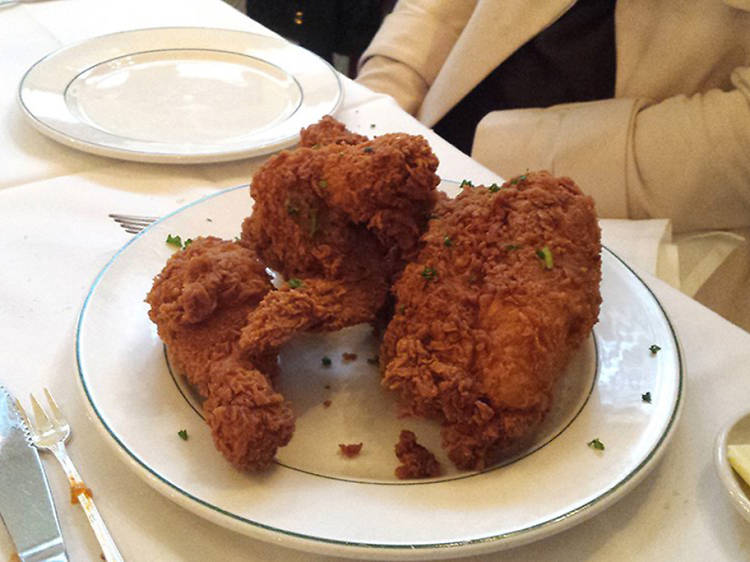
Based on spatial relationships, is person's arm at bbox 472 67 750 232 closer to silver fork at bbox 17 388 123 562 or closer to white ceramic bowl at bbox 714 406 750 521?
white ceramic bowl at bbox 714 406 750 521

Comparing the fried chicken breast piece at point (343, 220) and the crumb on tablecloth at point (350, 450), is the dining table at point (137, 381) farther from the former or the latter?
the fried chicken breast piece at point (343, 220)

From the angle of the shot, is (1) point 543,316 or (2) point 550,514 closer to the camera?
(2) point 550,514

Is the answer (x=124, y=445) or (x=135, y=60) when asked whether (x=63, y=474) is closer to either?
(x=124, y=445)

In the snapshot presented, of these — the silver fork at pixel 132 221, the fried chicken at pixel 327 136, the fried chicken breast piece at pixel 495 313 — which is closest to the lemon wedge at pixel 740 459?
the fried chicken breast piece at pixel 495 313

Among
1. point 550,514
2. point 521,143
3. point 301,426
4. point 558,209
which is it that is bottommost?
point 521,143

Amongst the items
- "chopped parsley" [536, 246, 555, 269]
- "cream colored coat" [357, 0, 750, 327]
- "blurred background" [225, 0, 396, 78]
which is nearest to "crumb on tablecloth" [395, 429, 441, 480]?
"chopped parsley" [536, 246, 555, 269]

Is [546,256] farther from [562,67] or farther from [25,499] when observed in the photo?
[562,67]

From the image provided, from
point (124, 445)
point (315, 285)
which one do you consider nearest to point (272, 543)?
point (124, 445)
